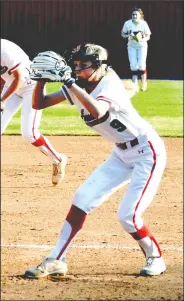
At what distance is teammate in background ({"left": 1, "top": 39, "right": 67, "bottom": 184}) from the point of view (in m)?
10.0

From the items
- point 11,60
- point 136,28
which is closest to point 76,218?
point 11,60

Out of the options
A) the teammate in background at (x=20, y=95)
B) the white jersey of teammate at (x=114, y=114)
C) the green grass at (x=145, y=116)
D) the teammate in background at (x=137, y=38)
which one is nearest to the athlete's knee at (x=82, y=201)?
the white jersey of teammate at (x=114, y=114)

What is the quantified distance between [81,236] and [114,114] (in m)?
2.05

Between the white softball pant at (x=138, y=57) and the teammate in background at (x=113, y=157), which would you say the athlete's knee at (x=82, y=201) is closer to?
the teammate in background at (x=113, y=157)

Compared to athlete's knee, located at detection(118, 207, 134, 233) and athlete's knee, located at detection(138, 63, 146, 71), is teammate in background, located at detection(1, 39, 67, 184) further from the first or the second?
athlete's knee, located at detection(138, 63, 146, 71)

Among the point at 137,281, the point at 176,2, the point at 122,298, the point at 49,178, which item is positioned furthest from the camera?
the point at 176,2

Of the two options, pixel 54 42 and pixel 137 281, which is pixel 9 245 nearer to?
pixel 137 281

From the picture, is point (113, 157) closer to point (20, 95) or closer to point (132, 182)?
point (132, 182)

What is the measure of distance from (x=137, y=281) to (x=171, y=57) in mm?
23469

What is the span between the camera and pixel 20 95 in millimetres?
10570

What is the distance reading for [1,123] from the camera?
416 inches

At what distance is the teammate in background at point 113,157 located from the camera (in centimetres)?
688

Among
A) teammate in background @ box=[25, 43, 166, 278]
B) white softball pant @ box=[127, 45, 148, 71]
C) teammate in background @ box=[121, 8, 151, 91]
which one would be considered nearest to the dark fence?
white softball pant @ box=[127, 45, 148, 71]

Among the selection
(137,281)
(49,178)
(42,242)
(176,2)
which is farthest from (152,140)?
(176,2)
